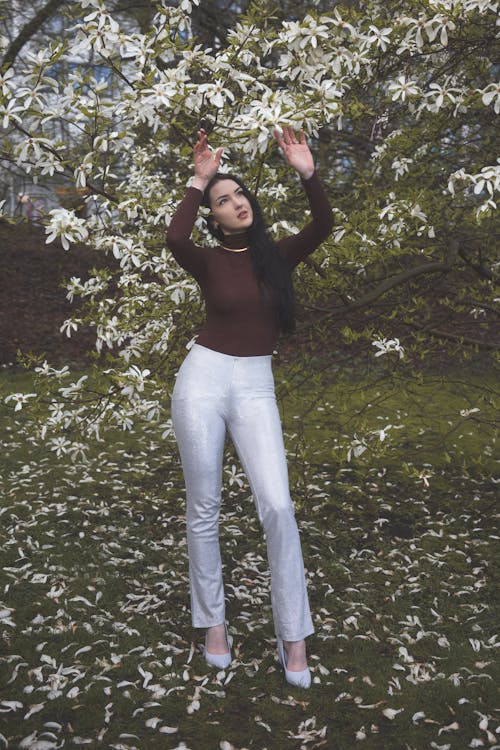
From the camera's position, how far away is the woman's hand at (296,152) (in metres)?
2.81

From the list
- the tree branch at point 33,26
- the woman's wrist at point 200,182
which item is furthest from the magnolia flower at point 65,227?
the tree branch at point 33,26

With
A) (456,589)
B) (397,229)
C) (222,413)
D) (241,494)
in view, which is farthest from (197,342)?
(241,494)

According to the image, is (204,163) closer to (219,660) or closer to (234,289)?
(234,289)

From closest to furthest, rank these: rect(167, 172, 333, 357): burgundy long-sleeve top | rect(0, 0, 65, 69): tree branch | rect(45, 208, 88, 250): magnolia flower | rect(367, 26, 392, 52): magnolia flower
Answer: rect(45, 208, 88, 250): magnolia flower → rect(167, 172, 333, 357): burgundy long-sleeve top → rect(367, 26, 392, 52): magnolia flower → rect(0, 0, 65, 69): tree branch

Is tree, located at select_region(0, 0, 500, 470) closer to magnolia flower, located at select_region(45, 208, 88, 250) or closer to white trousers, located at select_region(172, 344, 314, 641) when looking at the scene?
magnolia flower, located at select_region(45, 208, 88, 250)

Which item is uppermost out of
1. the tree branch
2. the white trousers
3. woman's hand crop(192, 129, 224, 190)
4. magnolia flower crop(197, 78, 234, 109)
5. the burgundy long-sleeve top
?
the tree branch

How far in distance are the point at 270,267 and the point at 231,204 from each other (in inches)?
12.5

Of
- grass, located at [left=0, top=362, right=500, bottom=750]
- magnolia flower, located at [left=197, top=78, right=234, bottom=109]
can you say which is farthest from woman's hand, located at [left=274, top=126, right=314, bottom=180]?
grass, located at [left=0, top=362, right=500, bottom=750]

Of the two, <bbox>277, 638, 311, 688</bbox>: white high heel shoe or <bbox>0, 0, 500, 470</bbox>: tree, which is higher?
<bbox>0, 0, 500, 470</bbox>: tree

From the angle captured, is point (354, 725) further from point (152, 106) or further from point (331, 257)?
point (152, 106)

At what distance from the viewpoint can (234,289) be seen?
2961 millimetres

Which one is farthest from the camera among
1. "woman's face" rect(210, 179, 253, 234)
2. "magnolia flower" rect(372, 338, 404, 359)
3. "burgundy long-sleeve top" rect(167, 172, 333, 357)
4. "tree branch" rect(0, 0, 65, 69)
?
"tree branch" rect(0, 0, 65, 69)

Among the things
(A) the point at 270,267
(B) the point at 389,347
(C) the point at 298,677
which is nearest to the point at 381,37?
(A) the point at 270,267

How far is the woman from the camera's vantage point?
2941 millimetres
